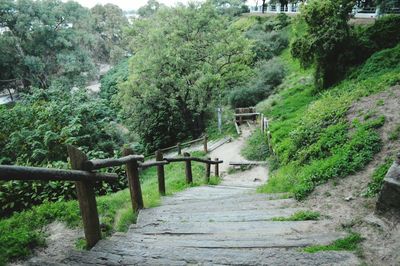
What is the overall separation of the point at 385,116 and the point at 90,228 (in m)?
7.36

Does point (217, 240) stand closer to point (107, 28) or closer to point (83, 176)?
point (83, 176)

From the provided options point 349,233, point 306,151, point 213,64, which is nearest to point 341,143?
point 306,151

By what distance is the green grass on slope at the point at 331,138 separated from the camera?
245 inches

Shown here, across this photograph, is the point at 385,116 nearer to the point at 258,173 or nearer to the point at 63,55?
the point at 258,173

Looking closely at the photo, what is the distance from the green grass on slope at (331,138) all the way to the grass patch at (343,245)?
6.99ft

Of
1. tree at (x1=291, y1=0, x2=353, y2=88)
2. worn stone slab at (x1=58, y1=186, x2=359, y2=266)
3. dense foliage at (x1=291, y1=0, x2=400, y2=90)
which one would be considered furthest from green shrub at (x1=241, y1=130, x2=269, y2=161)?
worn stone slab at (x1=58, y1=186, x2=359, y2=266)

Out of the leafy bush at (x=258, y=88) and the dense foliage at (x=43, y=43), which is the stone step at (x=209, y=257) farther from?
the dense foliage at (x=43, y=43)

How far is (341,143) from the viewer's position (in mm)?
7363

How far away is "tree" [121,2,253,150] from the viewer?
1883 centimetres

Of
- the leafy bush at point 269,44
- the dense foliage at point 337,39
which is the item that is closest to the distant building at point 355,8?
the dense foliage at point 337,39

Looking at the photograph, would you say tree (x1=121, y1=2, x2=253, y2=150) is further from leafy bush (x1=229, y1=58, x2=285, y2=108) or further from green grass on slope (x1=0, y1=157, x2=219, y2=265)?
green grass on slope (x1=0, y1=157, x2=219, y2=265)

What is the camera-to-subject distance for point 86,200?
3486 millimetres

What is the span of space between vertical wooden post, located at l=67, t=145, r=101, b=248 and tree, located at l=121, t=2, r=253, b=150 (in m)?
15.1

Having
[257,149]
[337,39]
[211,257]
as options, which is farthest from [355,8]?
[211,257]
